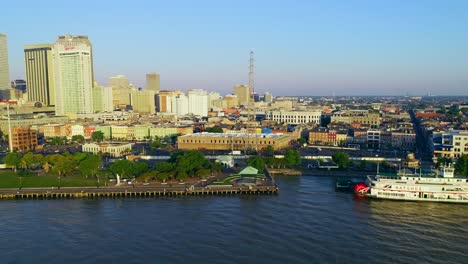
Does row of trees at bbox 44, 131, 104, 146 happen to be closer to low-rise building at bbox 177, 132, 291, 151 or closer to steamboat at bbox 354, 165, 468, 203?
low-rise building at bbox 177, 132, 291, 151

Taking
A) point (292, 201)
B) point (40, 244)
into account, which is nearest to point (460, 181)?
point (292, 201)

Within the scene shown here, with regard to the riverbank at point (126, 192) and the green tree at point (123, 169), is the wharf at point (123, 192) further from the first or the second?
the green tree at point (123, 169)

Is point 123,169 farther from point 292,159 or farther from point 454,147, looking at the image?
point 454,147

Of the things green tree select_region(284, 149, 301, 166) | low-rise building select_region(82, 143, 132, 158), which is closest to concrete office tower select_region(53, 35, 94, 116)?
low-rise building select_region(82, 143, 132, 158)

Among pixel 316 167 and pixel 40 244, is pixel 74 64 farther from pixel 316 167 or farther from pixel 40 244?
pixel 40 244

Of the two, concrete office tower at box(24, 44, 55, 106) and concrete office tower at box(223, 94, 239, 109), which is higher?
concrete office tower at box(24, 44, 55, 106)

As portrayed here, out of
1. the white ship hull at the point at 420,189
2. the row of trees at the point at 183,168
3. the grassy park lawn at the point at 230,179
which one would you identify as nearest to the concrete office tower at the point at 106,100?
the row of trees at the point at 183,168
